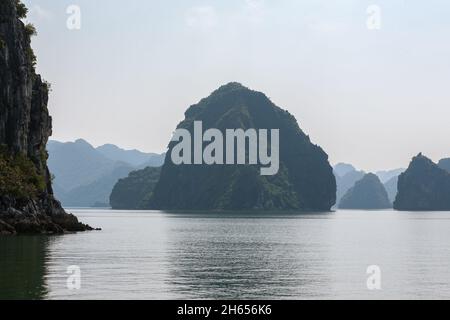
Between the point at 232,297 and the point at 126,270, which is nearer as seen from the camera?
the point at 232,297

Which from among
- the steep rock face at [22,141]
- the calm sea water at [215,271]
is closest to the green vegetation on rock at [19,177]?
the steep rock face at [22,141]

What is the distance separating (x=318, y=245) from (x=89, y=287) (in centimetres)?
6273

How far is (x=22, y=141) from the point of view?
132 meters

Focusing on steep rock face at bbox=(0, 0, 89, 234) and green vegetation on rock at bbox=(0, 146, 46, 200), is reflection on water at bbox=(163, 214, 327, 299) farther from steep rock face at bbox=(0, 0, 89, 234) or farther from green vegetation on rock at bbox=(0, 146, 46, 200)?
green vegetation on rock at bbox=(0, 146, 46, 200)

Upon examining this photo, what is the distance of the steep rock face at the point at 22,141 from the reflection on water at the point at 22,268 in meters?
22.8

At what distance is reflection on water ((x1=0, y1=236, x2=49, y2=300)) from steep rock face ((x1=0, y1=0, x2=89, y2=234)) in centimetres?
2279

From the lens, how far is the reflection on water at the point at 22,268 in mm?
45763

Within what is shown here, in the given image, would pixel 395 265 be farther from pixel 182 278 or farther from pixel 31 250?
pixel 31 250

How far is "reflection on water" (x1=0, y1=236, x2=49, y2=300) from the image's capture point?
1802 inches

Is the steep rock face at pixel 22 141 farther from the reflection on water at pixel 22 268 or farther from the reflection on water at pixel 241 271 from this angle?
the reflection on water at pixel 241 271

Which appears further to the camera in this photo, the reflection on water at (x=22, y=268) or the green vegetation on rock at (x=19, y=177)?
the green vegetation on rock at (x=19, y=177)

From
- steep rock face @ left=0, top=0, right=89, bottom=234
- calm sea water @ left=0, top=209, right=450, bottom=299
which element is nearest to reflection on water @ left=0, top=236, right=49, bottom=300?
calm sea water @ left=0, top=209, right=450, bottom=299
